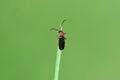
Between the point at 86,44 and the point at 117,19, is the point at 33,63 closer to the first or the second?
the point at 86,44

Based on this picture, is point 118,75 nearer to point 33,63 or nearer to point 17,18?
point 33,63

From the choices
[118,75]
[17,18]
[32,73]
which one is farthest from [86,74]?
[17,18]

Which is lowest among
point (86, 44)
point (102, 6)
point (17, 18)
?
point (86, 44)

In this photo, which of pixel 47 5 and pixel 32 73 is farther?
pixel 47 5

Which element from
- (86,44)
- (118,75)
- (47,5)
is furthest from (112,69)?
(47,5)

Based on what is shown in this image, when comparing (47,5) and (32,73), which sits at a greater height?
(47,5)

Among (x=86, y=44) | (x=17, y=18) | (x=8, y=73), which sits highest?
(x=17, y=18)
